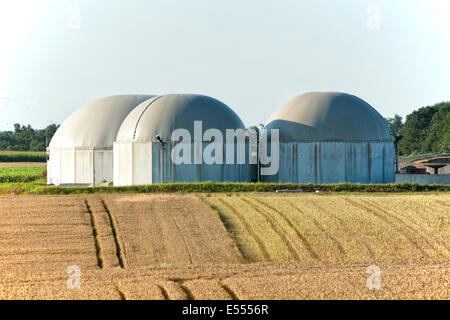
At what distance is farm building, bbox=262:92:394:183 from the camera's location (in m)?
43.7

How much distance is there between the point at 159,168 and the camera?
41312 millimetres

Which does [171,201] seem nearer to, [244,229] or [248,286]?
[244,229]

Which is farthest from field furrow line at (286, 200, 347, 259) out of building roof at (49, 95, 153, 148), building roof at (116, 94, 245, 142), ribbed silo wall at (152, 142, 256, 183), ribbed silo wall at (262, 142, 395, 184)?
building roof at (49, 95, 153, 148)

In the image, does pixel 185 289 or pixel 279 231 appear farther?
pixel 279 231

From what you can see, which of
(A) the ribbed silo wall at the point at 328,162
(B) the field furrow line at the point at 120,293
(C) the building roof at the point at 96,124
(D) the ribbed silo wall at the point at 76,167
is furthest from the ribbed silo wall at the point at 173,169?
(B) the field furrow line at the point at 120,293

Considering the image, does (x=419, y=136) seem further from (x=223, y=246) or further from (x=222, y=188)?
(x=223, y=246)

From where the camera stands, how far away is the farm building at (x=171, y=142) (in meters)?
41.0

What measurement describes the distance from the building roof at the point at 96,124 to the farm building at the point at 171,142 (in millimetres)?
5023

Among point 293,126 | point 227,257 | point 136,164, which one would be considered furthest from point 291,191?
point 227,257

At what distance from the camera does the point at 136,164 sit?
1658 inches

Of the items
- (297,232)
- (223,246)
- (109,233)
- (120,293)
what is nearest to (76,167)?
(109,233)

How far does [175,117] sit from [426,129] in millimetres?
72896

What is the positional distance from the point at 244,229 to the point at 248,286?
29.4 ft

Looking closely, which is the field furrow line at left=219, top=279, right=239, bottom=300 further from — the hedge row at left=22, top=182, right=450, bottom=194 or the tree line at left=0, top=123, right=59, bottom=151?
the tree line at left=0, top=123, right=59, bottom=151
